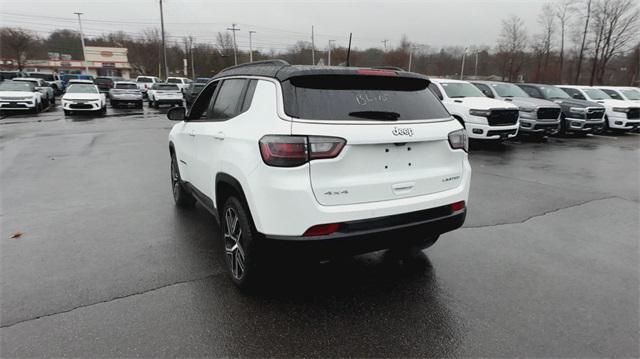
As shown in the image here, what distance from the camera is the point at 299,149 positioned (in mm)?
2746

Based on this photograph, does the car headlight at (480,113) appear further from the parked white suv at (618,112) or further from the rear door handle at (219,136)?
the rear door handle at (219,136)

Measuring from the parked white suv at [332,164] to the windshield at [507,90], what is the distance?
12867 mm

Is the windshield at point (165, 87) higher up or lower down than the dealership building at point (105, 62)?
lower down

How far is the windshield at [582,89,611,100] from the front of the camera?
17309mm

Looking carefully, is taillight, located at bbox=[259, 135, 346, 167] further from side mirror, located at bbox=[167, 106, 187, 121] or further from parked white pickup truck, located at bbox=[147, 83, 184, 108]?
parked white pickup truck, located at bbox=[147, 83, 184, 108]

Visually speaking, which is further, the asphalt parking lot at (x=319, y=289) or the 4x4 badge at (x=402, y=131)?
the 4x4 badge at (x=402, y=131)

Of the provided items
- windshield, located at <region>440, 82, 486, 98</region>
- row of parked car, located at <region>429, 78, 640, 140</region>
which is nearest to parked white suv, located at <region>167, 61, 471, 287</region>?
row of parked car, located at <region>429, 78, 640, 140</region>

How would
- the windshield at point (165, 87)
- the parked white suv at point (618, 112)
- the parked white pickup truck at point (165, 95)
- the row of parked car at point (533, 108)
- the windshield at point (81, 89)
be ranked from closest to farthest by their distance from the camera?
the row of parked car at point (533, 108) → the parked white suv at point (618, 112) → the windshield at point (81, 89) → the parked white pickup truck at point (165, 95) → the windshield at point (165, 87)

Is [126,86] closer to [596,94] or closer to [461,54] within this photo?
[596,94]

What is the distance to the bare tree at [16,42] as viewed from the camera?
51.5m

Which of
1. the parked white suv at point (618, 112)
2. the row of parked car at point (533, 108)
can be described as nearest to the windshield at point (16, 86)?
the row of parked car at point (533, 108)

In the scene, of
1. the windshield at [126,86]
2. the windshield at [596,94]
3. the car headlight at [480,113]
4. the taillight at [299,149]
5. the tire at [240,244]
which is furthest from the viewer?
the windshield at [126,86]

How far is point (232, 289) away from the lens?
353cm

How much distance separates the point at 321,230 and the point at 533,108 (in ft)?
42.3
